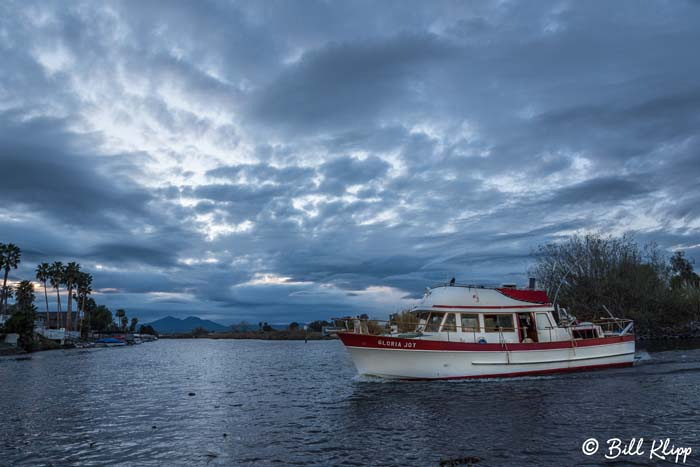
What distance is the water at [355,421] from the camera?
1392 cm

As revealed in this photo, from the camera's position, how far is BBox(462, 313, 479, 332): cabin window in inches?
1075

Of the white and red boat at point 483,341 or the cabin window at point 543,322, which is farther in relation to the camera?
the cabin window at point 543,322

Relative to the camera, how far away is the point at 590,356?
29469 millimetres

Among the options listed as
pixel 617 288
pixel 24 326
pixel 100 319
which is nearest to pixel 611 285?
pixel 617 288

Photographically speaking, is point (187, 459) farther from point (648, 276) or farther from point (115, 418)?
point (648, 276)

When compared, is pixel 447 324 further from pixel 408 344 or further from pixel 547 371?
pixel 547 371

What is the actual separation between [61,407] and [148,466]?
13.6 meters

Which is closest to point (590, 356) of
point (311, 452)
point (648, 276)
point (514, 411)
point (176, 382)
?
point (514, 411)

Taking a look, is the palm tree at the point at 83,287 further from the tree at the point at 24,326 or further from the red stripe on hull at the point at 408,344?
the red stripe on hull at the point at 408,344

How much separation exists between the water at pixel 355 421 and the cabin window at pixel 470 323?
3068mm

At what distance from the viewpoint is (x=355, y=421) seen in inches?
722

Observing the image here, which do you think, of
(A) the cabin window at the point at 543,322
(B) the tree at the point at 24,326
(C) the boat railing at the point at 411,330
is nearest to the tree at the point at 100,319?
(B) the tree at the point at 24,326

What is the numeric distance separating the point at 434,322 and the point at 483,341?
9.63ft

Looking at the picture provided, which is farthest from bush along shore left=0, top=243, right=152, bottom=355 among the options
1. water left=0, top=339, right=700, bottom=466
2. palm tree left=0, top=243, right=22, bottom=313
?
water left=0, top=339, right=700, bottom=466
